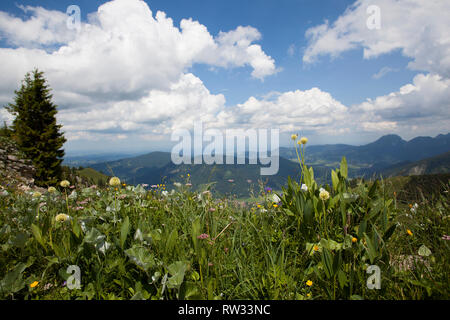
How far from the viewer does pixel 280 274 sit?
2.02m

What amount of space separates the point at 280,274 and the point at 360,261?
2.52 feet

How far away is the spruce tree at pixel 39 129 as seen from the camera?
1485 inches

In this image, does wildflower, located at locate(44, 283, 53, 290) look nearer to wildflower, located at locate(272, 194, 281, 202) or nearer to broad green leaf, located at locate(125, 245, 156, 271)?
broad green leaf, located at locate(125, 245, 156, 271)

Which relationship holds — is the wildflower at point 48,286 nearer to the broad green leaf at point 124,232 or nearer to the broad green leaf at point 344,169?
the broad green leaf at point 124,232

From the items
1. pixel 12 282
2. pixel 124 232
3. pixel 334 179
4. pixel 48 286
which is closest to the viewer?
pixel 12 282

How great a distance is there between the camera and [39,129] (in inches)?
1578

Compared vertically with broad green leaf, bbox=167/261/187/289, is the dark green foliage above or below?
above

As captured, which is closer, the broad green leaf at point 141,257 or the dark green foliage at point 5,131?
the broad green leaf at point 141,257

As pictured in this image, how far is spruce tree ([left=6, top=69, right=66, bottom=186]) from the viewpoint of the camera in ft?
124

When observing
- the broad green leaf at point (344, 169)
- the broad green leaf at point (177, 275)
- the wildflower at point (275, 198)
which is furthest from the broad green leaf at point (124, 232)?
the broad green leaf at point (344, 169)

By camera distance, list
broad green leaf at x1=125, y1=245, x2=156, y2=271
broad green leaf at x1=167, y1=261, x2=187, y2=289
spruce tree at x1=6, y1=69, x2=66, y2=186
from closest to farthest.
Result: broad green leaf at x1=167, y1=261, x2=187, y2=289 → broad green leaf at x1=125, y1=245, x2=156, y2=271 → spruce tree at x1=6, y1=69, x2=66, y2=186

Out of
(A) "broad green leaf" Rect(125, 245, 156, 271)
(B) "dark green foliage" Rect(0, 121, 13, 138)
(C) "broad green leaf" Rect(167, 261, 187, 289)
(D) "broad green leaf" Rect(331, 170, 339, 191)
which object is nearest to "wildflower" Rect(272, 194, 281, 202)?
(D) "broad green leaf" Rect(331, 170, 339, 191)

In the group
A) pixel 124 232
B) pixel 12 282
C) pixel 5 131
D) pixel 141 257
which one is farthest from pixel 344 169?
pixel 5 131

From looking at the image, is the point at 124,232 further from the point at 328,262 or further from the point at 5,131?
the point at 5,131
